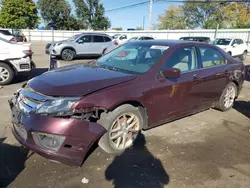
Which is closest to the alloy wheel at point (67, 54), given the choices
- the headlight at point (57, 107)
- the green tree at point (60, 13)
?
the headlight at point (57, 107)

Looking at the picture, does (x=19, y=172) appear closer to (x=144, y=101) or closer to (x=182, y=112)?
(x=144, y=101)

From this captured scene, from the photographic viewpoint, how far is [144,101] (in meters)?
3.45

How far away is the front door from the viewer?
3.66 meters

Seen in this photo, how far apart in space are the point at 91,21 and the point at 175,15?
22.5 metres

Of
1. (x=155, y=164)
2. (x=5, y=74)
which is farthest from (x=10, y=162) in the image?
(x=5, y=74)

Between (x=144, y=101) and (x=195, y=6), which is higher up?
(x=195, y=6)

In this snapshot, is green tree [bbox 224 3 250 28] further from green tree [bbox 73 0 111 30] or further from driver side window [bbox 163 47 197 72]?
driver side window [bbox 163 47 197 72]

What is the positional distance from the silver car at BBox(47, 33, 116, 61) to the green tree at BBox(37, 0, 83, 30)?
4375 centimetres

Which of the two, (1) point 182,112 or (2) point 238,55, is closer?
(1) point 182,112

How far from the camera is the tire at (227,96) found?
5.10 metres

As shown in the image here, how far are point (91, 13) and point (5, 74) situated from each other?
180 ft

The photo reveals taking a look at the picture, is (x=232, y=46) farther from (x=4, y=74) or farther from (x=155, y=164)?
(x=155, y=164)

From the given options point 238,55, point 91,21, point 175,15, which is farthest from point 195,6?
Answer: point 238,55

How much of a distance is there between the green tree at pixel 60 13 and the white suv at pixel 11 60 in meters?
51.5
